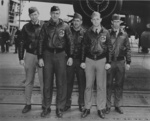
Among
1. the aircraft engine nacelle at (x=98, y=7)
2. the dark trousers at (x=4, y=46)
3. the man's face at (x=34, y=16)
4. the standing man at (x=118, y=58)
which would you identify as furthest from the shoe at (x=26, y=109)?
the dark trousers at (x=4, y=46)

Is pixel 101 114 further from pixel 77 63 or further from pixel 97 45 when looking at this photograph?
pixel 97 45

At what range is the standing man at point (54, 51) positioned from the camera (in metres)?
4.72

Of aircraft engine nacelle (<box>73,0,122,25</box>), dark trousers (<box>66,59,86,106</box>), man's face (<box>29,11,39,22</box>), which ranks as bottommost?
dark trousers (<box>66,59,86,106</box>)

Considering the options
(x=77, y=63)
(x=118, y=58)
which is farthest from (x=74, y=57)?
(x=118, y=58)

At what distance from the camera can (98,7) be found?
7.45 meters

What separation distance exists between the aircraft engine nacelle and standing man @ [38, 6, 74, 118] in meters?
2.84

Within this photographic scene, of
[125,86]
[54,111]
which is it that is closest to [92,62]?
[54,111]

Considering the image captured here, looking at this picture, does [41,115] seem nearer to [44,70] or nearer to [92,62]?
[44,70]

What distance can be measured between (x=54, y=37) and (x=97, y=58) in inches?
33.3

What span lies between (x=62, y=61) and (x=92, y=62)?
54 centimetres

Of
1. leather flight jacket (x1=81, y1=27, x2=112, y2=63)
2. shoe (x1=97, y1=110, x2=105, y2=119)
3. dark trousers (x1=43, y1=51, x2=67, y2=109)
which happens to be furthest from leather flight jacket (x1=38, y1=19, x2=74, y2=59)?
shoe (x1=97, y1=110, x2=105, y2=119)

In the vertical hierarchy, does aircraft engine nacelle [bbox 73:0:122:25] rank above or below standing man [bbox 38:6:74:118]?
above

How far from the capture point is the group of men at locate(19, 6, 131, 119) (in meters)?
4.75

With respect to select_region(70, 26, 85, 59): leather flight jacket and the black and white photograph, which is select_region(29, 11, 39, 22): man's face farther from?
select_region(70, 26, 85, 59): leather flight jacket
